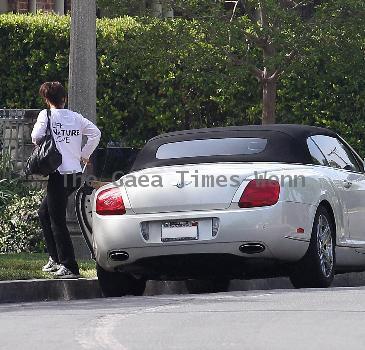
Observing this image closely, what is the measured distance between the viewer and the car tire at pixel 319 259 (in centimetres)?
1292

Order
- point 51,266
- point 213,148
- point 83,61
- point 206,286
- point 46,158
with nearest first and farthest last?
point 213,148 < point 46,158 < point 51,266 < point 206,286 < point 83,61

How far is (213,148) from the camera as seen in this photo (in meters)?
13.7

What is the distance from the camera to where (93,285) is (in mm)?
13781

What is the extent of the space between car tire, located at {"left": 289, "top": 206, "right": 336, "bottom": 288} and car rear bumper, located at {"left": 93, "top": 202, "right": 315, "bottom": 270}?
109 millimetres

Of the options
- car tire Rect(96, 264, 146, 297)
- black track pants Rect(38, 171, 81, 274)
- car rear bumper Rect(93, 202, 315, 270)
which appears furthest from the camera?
black track pants Rect(38, 171, 81, 274)

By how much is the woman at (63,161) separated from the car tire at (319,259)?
2175 millimetres

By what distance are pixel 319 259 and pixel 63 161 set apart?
8.56 ft

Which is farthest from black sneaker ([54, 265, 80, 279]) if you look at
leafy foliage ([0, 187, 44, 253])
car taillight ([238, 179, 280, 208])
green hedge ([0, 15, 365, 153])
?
green hedge ([0, 15, 365, 153])

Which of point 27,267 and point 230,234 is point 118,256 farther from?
point 27,267

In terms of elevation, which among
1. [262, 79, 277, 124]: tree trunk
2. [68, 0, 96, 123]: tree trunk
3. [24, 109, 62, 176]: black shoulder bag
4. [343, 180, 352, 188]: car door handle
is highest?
[68, 0, 96, 123]: tree trunk

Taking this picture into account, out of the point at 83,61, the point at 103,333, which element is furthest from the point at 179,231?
the point at 83,61

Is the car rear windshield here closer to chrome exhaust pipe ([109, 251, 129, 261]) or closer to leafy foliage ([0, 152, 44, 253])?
chrome exhaust pipe ([109, 251, 129, 261])

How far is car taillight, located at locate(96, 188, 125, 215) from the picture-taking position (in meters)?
12.9

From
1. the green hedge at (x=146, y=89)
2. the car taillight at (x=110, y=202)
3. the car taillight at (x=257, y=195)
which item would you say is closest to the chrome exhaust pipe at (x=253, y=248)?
the car taillight at (x=257, y=195)
